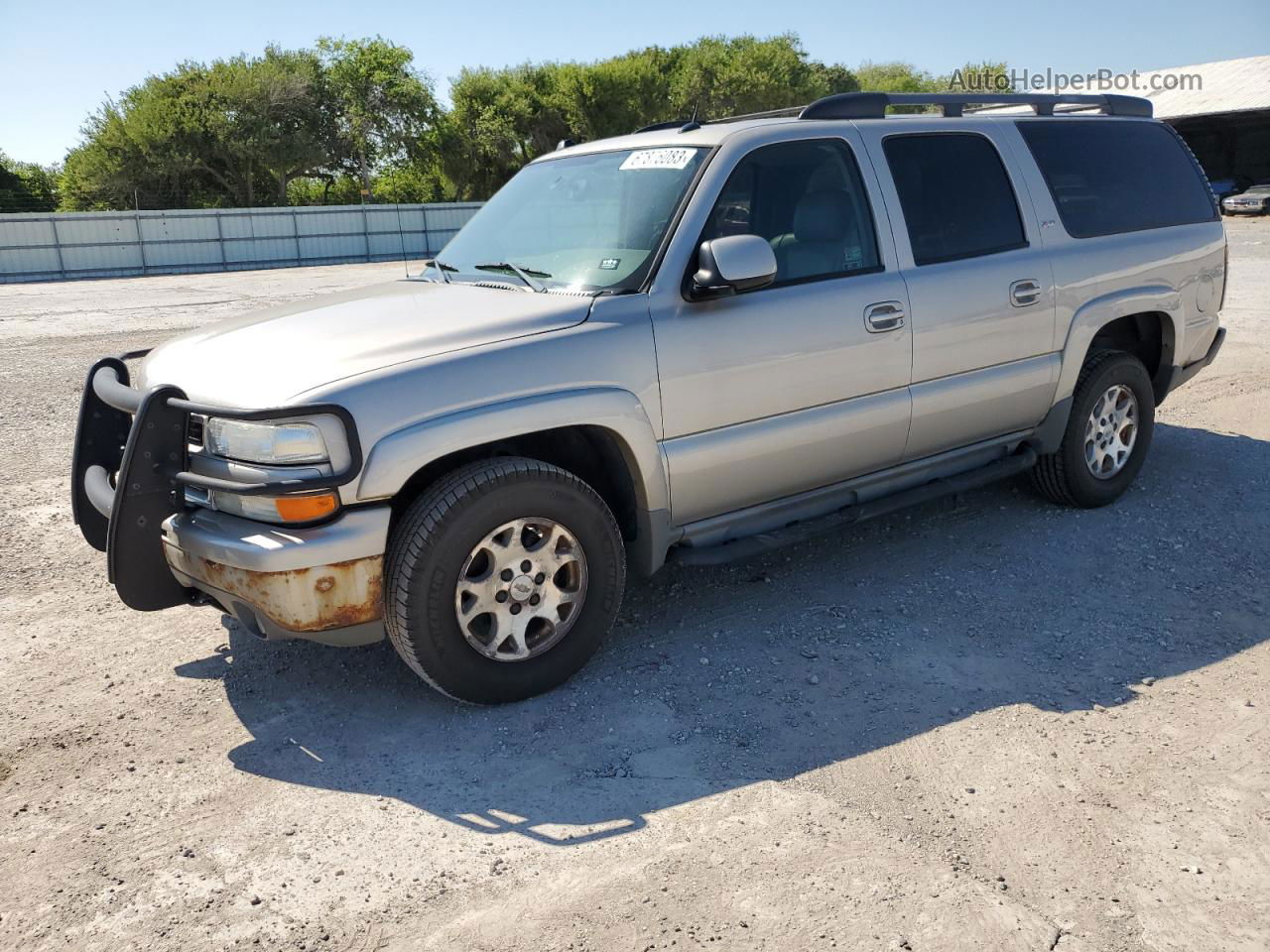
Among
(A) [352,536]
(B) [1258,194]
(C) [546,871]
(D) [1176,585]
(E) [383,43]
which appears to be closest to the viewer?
(C) [546,871]

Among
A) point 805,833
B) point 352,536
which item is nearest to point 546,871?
point 805,833

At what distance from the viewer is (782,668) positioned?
13.1ft

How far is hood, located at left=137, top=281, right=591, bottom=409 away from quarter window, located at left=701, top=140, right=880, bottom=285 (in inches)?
32.9

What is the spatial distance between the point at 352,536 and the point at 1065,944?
88.8 inches

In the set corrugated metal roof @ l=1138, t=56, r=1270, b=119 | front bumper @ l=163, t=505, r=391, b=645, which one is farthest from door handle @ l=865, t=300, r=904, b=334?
corrugated metal roof @ l=1138, t=56, r=1270, b=119

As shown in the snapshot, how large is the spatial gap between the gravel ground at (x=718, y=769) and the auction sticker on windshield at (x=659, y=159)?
5.99 ft

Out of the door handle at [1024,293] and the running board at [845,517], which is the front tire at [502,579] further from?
the door handle at [1024,293]

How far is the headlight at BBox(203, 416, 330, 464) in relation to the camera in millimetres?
3254

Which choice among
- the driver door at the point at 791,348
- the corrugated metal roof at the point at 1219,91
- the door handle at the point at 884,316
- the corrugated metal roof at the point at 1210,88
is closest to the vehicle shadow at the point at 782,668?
the driver door at the point at 791,348

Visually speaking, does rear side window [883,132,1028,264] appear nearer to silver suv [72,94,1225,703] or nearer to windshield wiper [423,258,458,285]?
silver suv [72,94,1225,703]

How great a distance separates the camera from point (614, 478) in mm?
4031

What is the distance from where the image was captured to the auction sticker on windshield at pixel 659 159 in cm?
421

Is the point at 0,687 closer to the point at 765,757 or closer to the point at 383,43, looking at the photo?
the point at 765,757

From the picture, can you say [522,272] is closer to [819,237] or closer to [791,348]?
[791,348]
